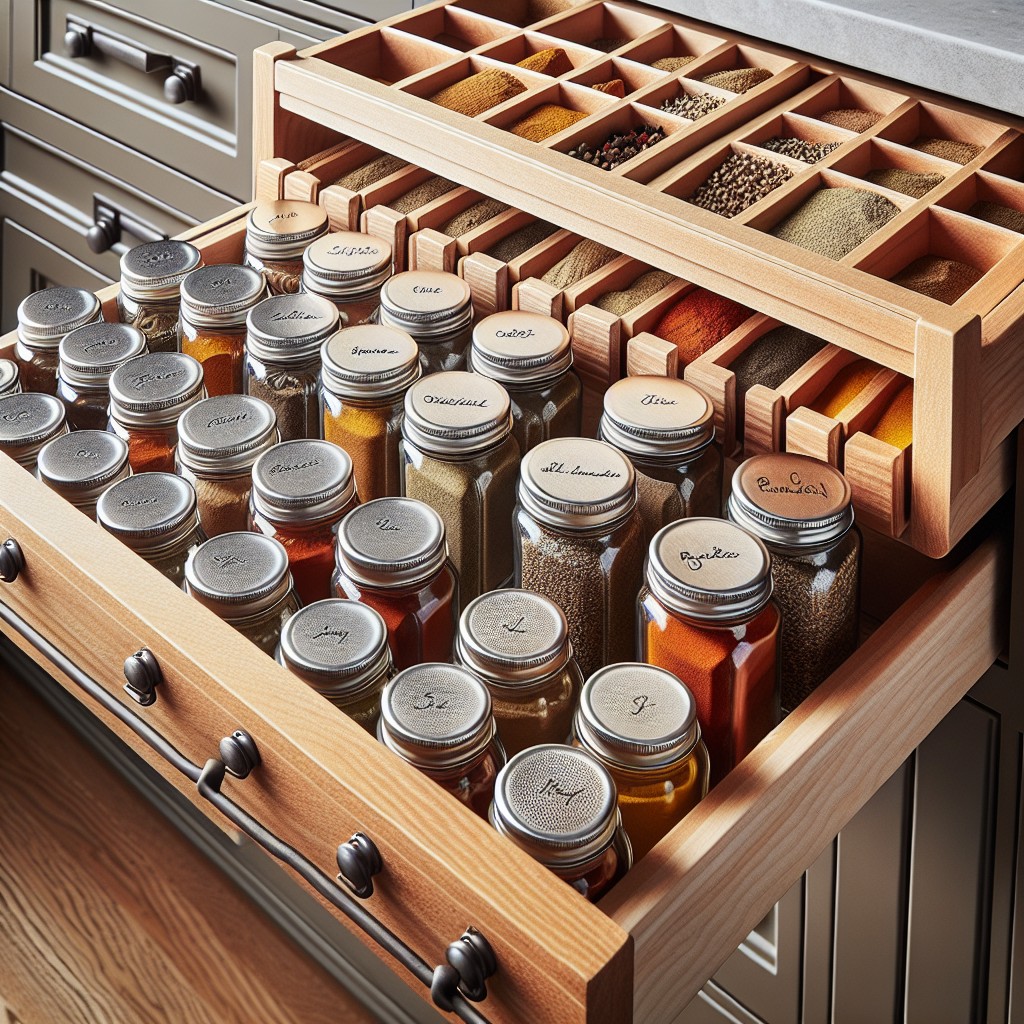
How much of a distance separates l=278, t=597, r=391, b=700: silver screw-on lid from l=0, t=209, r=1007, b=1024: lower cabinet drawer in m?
0.02

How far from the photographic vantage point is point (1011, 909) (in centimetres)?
98

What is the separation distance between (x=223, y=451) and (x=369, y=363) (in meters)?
0.11

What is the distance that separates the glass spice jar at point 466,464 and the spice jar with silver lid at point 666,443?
7cm

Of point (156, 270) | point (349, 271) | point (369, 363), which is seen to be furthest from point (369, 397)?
point (156, 270)

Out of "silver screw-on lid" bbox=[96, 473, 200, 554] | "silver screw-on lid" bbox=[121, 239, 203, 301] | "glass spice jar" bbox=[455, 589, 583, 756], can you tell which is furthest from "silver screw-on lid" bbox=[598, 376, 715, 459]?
"silver screw-on lid" bbox=[121, 239, 203, 301]

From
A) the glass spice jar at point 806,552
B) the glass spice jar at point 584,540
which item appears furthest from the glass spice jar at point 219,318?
the glass spice jar at point 806,552

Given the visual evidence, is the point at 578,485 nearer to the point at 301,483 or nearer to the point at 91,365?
the point at 301,483

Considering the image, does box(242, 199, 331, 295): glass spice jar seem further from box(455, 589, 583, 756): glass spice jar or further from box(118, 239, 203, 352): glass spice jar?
box(455, 589, 583, 756): glass spice jar

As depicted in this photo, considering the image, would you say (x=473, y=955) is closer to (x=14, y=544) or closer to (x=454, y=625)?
(x=454, y=625)

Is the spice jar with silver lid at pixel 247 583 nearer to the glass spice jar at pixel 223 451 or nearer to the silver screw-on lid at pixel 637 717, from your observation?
the glass spice jar at pixel 223 451

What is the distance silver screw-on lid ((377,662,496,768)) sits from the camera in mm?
610

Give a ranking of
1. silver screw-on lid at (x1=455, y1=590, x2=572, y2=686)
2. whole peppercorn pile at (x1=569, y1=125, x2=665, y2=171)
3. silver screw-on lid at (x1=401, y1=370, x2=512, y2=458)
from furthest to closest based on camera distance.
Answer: whole peppercorn pile at (x1=569, y1=125, x2=665, y2=171) → silver screw-on lid at (x1=401, y1=370, x2=512, y2=458) → silver screw-on lid at (x1=455, y1=590, x2=572, y2=686)

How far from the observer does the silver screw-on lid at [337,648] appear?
25.7 inches

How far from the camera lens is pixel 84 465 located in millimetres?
798
